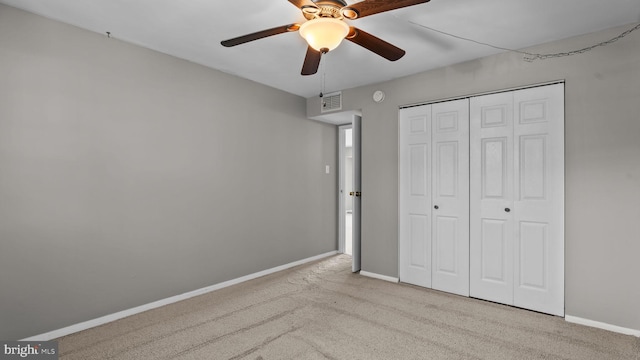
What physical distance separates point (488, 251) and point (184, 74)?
3.58m

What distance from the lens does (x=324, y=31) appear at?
1830mm

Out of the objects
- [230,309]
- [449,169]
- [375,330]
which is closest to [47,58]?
[230,309]

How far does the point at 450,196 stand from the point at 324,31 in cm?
239

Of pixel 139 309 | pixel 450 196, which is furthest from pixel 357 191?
pixel 139 309

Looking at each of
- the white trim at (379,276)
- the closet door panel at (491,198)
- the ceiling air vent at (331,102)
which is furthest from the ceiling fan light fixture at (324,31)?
the white trim at (379,276)

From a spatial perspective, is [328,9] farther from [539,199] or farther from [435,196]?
[539,199]

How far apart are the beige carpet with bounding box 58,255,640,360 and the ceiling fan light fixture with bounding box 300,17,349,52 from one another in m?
2.05

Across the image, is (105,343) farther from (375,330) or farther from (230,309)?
(375,330)

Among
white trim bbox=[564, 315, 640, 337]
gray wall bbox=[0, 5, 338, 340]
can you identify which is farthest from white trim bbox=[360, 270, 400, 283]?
white trim bbox=[564, 315, 640, 337]

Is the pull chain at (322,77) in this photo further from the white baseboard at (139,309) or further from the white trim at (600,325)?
the white trim at (600,325)

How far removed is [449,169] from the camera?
11.4ft

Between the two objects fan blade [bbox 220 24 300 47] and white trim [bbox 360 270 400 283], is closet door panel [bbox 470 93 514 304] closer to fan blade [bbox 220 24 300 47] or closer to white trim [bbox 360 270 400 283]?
white trim [bbox 360 270 400 283]

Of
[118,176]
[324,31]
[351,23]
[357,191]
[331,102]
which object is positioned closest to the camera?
[324,31]

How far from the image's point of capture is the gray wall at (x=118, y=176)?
2.37 meters
